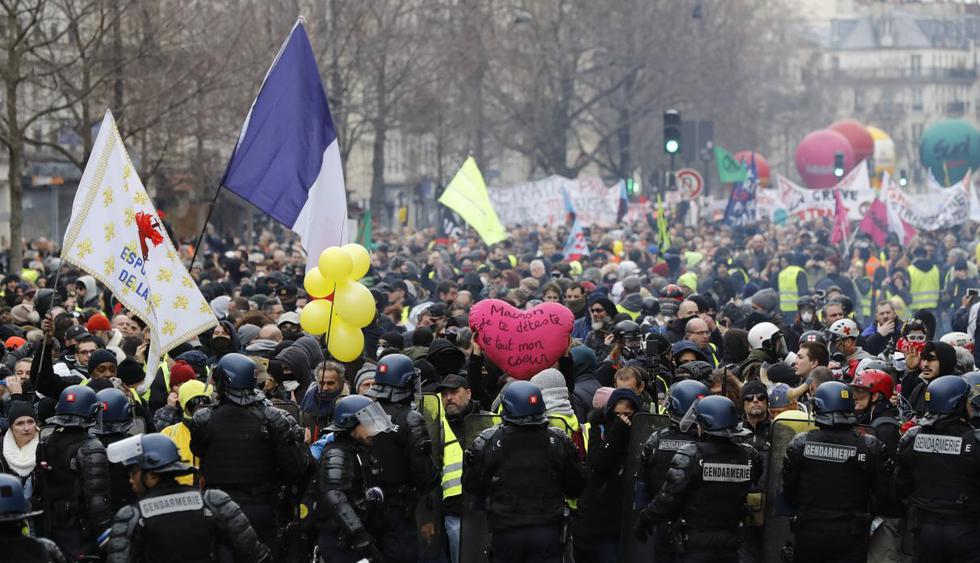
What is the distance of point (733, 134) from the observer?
223ft

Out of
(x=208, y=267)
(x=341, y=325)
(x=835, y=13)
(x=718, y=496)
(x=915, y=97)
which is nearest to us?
(x=718, y=496)

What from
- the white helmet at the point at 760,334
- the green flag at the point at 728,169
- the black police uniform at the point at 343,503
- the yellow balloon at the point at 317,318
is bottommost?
the black police uniform at the point at 343,503

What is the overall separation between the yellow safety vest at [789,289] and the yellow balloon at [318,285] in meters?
10.3

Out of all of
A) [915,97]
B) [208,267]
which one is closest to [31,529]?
[208,267]

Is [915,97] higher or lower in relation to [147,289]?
higher

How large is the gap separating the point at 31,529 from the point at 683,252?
66.3 ft

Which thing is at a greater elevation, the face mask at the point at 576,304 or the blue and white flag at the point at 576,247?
the blue and white flag at the point at 576,247

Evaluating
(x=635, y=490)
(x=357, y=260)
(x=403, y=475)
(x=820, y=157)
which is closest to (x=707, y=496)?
(x=635, y=490)

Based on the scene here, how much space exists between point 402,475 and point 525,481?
624 mm

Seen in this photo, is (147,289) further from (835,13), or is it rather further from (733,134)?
(835,13)

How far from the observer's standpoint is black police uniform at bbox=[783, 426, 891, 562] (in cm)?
833

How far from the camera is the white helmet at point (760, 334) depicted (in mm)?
12189

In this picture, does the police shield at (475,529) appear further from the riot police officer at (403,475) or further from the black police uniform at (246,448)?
the black police uniform at (246,448)

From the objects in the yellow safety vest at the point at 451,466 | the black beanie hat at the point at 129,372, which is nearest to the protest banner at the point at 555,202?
the black beanie hat at the point at 129,372
